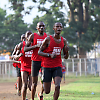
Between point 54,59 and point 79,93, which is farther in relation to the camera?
point 79,93

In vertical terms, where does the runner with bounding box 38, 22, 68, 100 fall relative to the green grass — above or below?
above

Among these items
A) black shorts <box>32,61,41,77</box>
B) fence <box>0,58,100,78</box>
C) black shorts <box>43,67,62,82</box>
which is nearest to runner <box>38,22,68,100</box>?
black shorts <box>43,67,62,82</box>

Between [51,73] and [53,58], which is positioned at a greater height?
[53,58]

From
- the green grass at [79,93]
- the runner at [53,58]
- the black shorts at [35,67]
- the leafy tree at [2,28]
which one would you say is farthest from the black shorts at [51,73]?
the leafy tree at [2,28]

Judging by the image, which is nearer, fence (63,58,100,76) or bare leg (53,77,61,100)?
bare leg (53,77,61,100)

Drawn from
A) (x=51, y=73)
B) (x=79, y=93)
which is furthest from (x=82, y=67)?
(x=51, y=73)

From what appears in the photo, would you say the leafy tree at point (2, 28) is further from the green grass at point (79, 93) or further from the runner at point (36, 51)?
the runner at point (36, 51)

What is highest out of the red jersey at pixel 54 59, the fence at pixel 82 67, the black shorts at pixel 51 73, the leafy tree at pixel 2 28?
the leafy tree at pixel 2 28

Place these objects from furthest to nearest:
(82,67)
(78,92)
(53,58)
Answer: (82,67), (78,92), (53,58)

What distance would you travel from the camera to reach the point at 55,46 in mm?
6762

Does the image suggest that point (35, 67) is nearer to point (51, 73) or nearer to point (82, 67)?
point (51, 73)

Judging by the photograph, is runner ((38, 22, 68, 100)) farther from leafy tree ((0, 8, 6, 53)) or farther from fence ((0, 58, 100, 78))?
leafy tree ((0, 8, 6, 53))

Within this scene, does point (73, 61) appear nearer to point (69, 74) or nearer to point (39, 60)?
point (69, 74)

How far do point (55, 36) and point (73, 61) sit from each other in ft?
61.5
